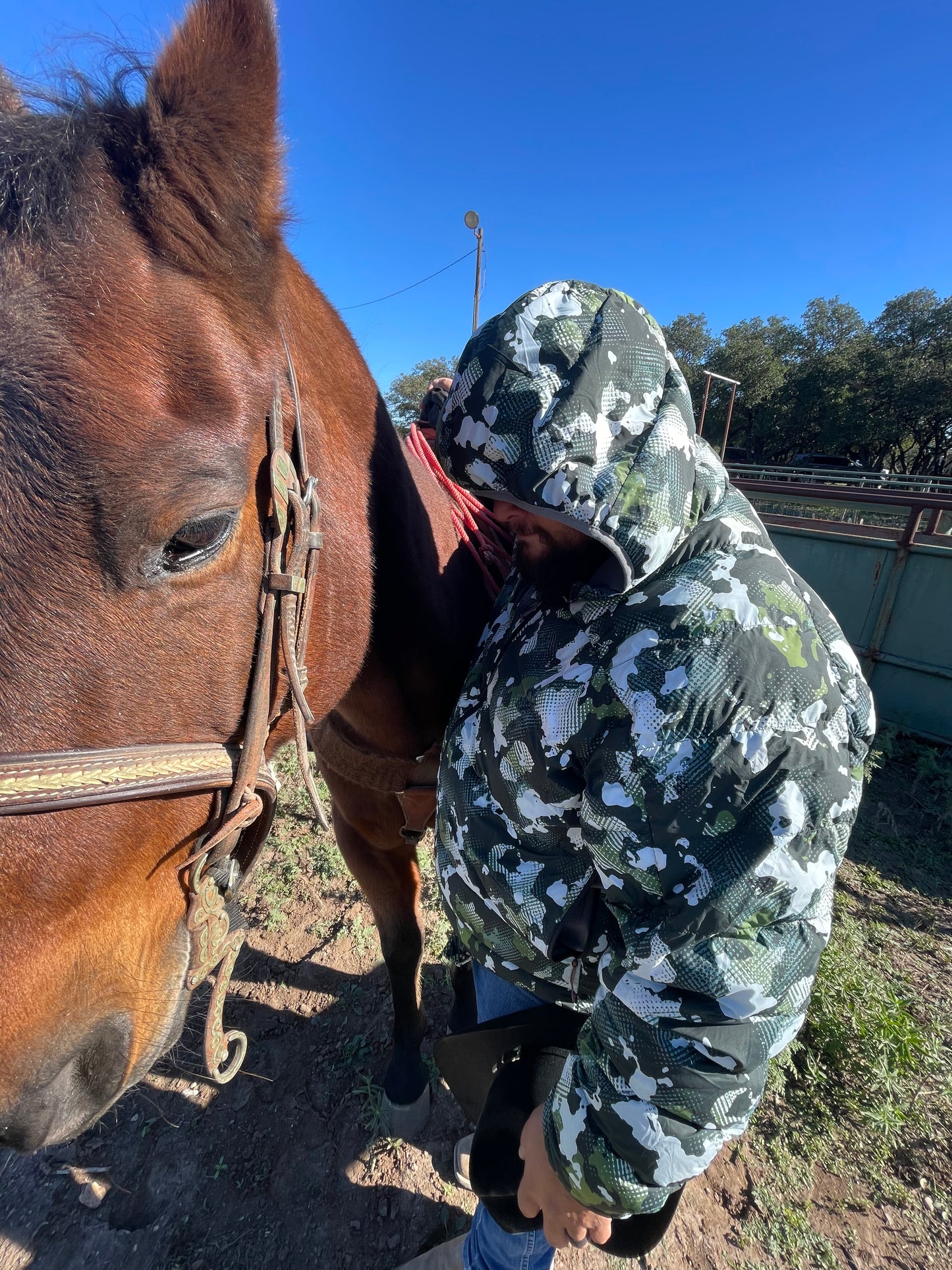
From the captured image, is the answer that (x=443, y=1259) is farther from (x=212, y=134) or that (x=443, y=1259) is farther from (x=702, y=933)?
(x=212, y=134)

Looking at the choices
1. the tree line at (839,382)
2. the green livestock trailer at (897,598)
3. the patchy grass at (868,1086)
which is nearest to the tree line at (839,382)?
the tree line at (839,382)

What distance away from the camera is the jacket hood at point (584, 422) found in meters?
0.95

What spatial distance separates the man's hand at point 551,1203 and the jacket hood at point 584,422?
114 cm

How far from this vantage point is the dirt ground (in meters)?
1.97

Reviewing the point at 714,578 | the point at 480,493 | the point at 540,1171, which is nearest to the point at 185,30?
the point at 480,493

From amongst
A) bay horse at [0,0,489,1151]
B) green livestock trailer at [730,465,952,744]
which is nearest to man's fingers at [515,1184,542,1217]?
bay horse at [0,0,489,1151]

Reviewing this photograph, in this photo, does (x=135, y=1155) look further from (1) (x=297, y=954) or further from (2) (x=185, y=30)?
(2) (x=185, y=30)

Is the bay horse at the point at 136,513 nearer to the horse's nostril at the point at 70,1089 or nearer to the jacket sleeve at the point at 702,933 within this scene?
the horse's nostril at the point at 70,1089

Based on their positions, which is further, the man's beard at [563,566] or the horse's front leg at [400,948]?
the horse's front leg at [400,948]

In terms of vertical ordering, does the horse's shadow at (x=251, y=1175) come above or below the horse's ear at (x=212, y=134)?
below

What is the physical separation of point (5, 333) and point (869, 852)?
4913 mm

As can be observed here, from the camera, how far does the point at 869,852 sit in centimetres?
388

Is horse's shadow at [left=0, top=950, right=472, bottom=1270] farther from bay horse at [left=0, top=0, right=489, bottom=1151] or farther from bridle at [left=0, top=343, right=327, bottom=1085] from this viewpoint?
bay horse at [left=0, top=0, right=489, bottom=1151]

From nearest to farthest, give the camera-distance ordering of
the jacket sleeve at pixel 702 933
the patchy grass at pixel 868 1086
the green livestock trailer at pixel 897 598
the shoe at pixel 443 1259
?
the jacket sleeve at pixel 702 933 → the shoe at pixel 443 1259 → the patchy grass at pixel 868 1086 → the green livestock trailer at pixel 897 598
